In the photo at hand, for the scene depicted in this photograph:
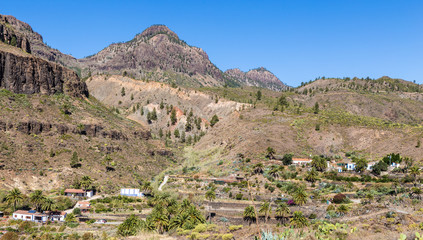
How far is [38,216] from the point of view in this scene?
55438 mm

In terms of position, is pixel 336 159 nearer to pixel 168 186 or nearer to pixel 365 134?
pixel 365 134

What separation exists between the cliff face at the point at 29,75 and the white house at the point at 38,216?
1970 inches

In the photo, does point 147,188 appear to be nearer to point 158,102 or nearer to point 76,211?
point 76,211

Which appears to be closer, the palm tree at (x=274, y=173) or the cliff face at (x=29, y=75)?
the palm tree at (x=274, y=173)

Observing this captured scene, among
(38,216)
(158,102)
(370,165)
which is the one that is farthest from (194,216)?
(158,102)

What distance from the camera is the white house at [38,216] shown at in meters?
54.9

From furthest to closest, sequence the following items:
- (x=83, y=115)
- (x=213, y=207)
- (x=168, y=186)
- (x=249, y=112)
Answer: (x=249, y=112)
(x=83, y=115)
(x=168, y=186)
(x=213, y=207)

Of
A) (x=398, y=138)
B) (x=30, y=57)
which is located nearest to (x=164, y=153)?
(x=30, y=57)

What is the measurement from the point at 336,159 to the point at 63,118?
70630mm

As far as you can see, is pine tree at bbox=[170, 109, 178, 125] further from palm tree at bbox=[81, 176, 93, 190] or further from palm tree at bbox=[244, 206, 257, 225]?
palm tree at bbox=[244, 206, 257, 225]

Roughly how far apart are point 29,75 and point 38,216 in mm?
56025

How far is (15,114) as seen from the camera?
274 ft

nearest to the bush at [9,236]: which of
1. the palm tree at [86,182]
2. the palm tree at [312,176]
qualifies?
the palm tree at [86,182]

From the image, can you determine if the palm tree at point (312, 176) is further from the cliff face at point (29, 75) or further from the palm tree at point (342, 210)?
the cliff face at point (29, 75)
